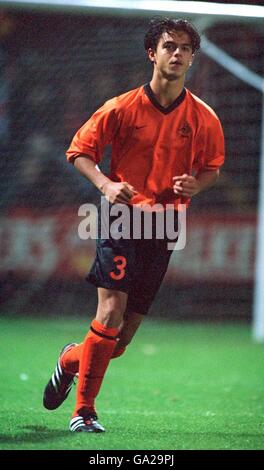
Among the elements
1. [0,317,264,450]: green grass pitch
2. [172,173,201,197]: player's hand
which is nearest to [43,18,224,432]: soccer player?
[172,173,201,197]: player's hand

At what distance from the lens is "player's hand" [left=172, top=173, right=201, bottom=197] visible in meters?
3.03

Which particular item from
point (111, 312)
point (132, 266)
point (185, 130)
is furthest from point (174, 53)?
point (111, 312)

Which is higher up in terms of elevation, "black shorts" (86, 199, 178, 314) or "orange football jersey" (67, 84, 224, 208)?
"orange football jersey" (67, 84, 224, 208)

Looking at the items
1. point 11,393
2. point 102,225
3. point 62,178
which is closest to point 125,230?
point 102,225

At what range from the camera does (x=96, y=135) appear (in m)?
3.12

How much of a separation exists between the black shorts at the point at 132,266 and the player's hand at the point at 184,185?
0.17 m

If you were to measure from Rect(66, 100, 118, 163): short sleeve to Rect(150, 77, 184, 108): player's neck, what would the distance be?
0.55 ft

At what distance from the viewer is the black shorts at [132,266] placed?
10.00ft

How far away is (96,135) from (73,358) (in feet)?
2.53

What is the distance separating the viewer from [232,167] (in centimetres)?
663

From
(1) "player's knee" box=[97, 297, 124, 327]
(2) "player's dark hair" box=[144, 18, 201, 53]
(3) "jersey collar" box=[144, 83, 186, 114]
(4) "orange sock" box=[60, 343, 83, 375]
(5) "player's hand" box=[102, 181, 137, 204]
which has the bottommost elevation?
(4) "orange sock" box=[60, 343, 83, 375]

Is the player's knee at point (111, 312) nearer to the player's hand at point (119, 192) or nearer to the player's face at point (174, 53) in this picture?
the player's hand at point (119, 192)

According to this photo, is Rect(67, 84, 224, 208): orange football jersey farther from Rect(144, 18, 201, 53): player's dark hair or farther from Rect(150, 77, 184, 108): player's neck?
Rect(144, 18, 201, 53): player's dark hair

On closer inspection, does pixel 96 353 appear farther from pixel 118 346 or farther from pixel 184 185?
pixel 184 185
